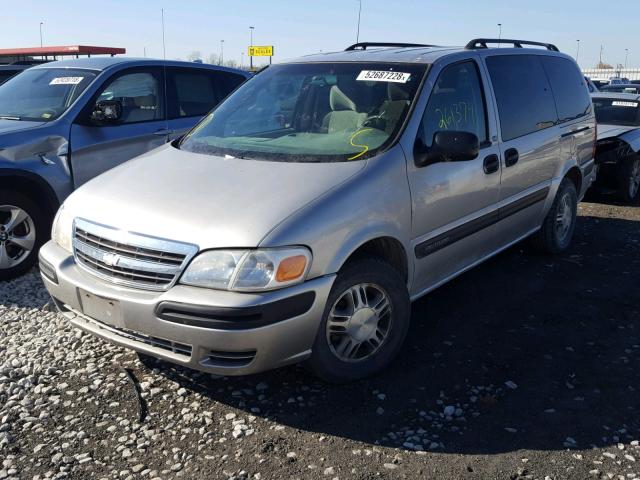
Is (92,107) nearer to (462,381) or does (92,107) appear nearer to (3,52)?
(462,381)

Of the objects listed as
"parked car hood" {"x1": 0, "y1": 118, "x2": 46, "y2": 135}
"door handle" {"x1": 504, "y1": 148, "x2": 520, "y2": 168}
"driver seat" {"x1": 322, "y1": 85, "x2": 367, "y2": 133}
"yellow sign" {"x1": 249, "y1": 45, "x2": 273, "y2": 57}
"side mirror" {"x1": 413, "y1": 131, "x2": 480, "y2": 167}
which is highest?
"driver seat" {"x1": 322, "y1": 85, "x2": 367, "y2": 133}

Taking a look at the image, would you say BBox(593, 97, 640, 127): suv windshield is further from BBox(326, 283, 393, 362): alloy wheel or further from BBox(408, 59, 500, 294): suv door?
BBox(326, 283, 393, 362): alloy wheel

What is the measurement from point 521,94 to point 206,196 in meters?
2.97

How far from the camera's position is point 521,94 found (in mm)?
5043

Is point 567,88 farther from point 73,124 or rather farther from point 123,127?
point 73,124

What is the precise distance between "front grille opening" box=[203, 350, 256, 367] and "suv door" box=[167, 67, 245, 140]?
3.53 metres

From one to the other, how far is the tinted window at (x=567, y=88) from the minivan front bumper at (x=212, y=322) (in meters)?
3.61

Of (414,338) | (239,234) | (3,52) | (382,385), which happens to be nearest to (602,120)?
(414,338)

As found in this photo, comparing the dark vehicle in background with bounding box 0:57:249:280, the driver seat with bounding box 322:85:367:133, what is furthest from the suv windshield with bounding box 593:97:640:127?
the driver seat with bounding box 322:85:367:133

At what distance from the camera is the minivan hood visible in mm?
3041

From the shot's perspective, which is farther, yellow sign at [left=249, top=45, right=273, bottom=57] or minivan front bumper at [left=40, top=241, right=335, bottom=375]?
Answer: yellow sign at [left=249, top=45, right=273, bottom=57]

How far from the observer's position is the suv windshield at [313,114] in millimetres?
3793

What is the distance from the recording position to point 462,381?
3.60m

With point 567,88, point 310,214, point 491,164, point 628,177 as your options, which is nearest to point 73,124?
point 310,214
